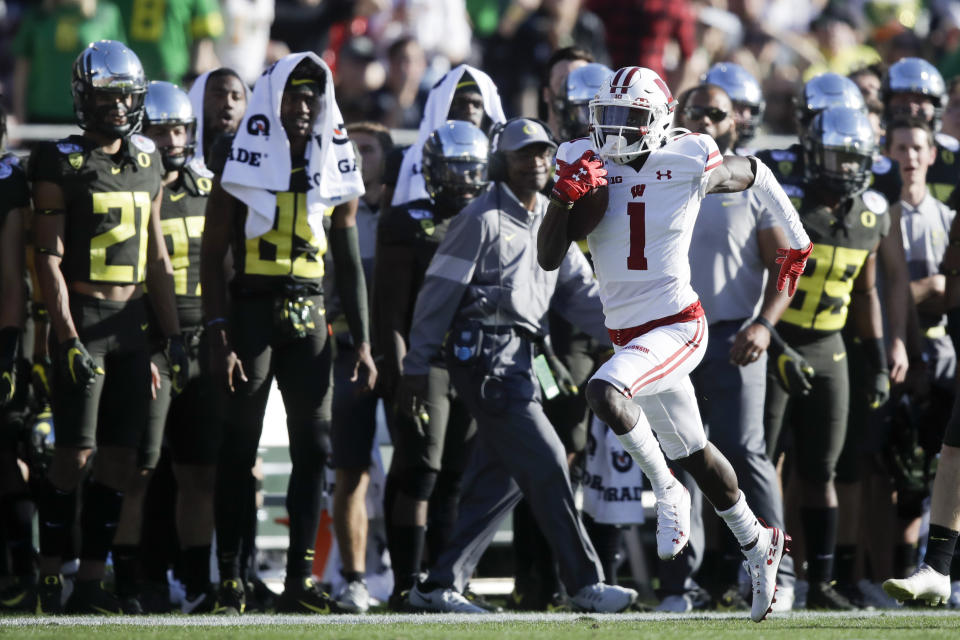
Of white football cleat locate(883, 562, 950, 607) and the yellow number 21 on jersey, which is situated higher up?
the yellow number 21 on jersey

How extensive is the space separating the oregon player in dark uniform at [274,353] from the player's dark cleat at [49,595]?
0.70m

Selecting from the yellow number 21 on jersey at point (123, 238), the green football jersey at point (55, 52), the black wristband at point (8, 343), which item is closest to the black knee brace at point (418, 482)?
the yellow number 21 on jersey at point (123, 238)

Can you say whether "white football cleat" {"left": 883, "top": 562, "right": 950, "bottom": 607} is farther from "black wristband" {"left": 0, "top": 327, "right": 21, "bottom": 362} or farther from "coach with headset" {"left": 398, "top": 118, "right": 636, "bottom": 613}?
"black wristband" {"left": 0, "top": 327, "right": 21, "bottom": 362}

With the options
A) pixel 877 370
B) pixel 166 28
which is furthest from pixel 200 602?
pixel 166 28

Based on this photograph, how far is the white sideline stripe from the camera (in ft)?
22.7

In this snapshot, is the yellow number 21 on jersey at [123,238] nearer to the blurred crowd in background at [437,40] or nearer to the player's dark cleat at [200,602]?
the player's dark cleat at [200,602]

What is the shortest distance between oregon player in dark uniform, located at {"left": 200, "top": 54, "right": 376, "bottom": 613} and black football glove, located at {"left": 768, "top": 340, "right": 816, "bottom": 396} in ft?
6.98

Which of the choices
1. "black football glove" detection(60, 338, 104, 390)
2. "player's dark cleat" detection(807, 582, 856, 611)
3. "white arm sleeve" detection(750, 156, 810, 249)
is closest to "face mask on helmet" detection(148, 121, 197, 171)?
"black football glove" detection(60, 338, 104, 390)

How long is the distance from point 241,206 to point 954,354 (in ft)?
13.3

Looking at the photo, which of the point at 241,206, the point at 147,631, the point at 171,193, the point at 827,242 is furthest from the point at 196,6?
the point at 147,631

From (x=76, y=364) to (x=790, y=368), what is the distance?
10.7 feet

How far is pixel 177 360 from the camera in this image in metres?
7.75

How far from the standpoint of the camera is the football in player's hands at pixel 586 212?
670 centimetres

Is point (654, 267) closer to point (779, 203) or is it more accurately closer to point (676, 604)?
point (779, 203)
